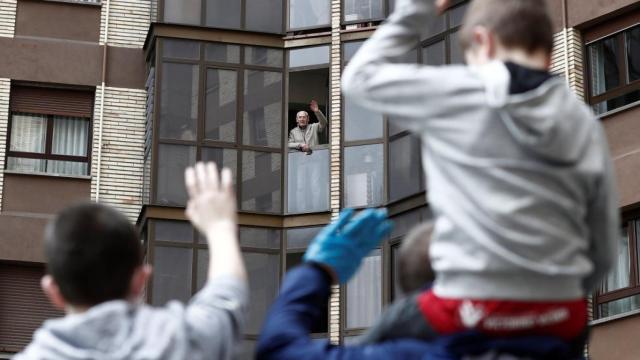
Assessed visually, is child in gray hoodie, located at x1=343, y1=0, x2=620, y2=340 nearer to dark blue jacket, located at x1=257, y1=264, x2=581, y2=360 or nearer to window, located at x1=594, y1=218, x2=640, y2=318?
dark blue jacket, located at x1=257, y1=264, x2=581, y2=360

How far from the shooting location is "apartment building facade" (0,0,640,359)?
2945 cm

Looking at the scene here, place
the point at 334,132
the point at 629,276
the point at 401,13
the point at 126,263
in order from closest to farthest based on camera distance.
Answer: the point at 126,263
the point at 401,13
the point at 629,276
the point at 334,132

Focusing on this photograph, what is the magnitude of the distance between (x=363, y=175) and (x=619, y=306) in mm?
6934

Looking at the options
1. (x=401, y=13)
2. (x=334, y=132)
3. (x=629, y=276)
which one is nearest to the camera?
(x=401, y=13)

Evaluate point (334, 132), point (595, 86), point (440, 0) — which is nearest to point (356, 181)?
point (334, 132)

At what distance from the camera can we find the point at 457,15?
1115 inches

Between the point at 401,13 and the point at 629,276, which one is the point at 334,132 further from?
the point at 401,13

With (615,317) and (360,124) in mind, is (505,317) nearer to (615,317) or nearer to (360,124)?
(615,317)

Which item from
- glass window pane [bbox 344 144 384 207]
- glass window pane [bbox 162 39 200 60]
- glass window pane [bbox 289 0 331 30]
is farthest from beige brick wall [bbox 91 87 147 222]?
glass window pane [bbox 344 144 384 207]

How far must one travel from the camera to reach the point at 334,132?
3086 cm

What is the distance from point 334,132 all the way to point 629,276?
7.99 metres

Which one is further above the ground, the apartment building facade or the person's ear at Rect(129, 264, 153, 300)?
the apartment building facade

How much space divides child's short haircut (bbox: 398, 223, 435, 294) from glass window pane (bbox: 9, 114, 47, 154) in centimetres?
2714

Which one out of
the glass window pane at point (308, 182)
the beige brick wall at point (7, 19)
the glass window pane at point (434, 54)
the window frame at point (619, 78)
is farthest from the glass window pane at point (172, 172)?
the window frame at point (619, 78)
